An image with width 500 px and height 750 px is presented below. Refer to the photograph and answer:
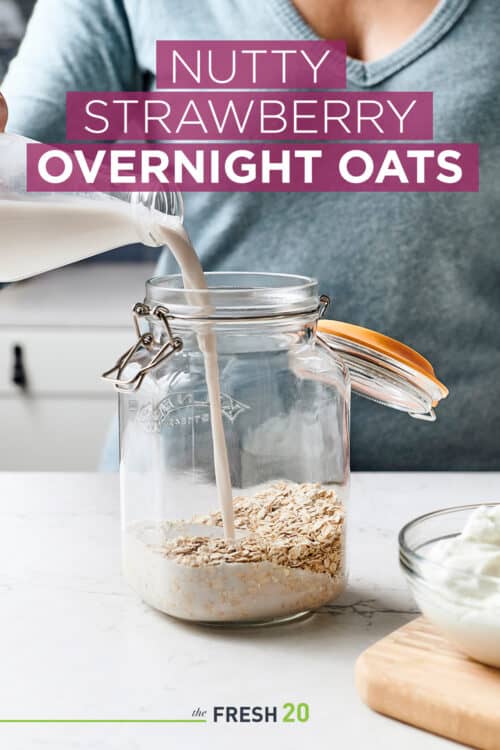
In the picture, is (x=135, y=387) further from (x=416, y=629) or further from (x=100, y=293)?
(x=100, y=293)

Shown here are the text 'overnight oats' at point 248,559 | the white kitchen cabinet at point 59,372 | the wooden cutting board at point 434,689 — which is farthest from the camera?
the white kitchen cabinet at point 59,372

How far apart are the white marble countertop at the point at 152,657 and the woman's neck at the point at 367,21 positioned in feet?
2.20

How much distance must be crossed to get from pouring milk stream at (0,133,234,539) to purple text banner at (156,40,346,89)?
0.61 metres

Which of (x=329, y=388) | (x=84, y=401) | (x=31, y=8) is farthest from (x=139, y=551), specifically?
(x=31, y=8)

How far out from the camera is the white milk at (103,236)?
73cm

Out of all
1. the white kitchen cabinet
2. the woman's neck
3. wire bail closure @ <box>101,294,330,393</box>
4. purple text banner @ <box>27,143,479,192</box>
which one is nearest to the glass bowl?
wire bail closure @ <box>101,294,330,393</box>

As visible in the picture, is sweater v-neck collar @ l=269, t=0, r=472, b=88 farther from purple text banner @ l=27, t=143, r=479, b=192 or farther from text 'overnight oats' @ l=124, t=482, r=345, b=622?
text 'overnight oats' @ l=124, t=482, r=345, b=622

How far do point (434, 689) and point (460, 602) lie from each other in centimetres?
6

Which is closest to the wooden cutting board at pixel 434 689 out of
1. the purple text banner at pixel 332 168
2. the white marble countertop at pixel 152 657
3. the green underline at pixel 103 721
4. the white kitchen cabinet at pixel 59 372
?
the white marble countertop at pixel 152 657

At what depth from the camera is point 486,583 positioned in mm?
626

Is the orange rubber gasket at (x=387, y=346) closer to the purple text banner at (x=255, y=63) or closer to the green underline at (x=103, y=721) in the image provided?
the green underline at (x=103, y=721)

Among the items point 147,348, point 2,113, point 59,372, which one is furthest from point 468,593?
point 59,372

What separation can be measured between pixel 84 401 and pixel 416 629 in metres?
1.76

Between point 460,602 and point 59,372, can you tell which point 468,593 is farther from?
point 59,372
